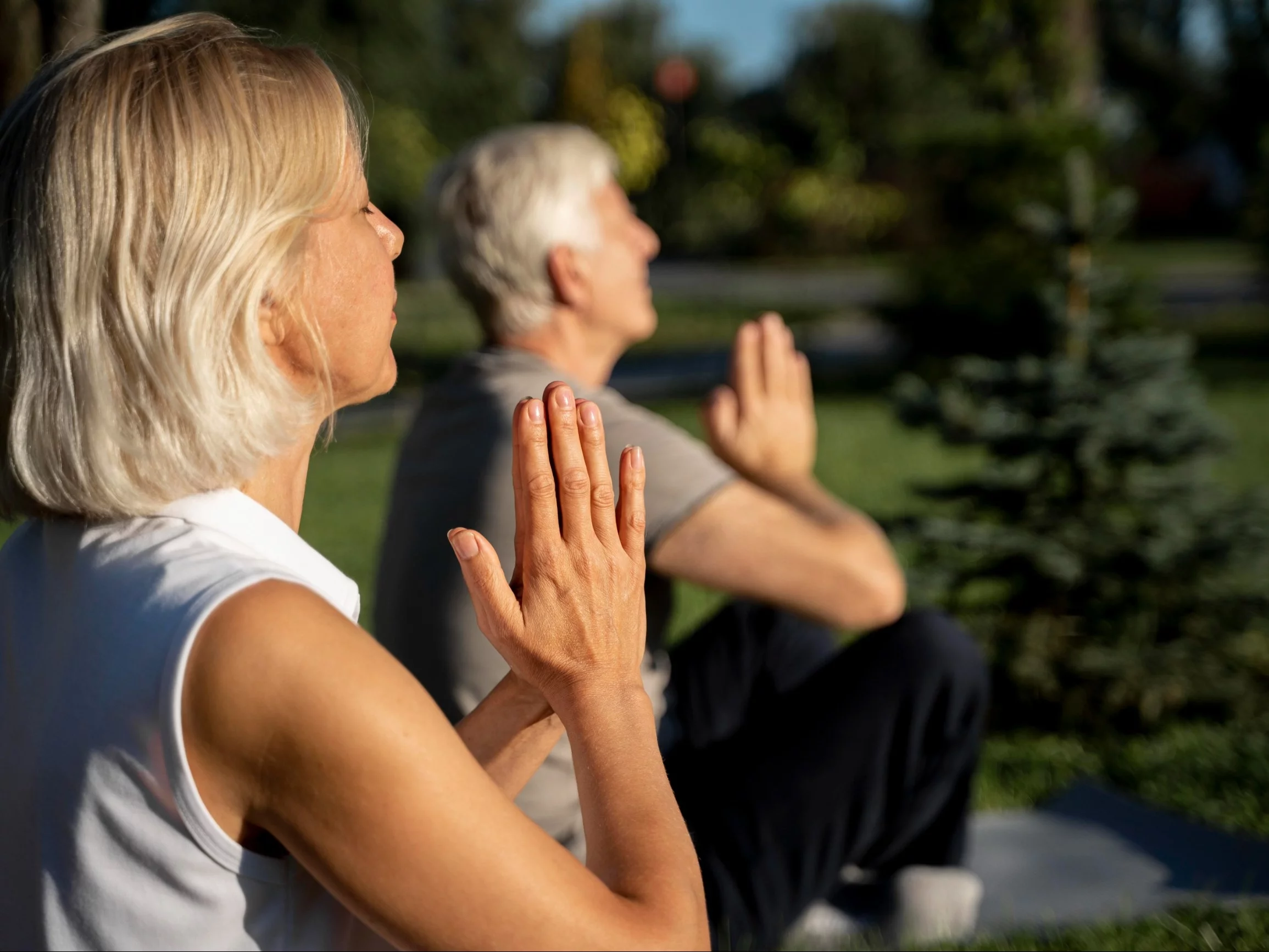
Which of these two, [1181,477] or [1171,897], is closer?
[1171,897]

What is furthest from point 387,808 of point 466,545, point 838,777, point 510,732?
point 838,777

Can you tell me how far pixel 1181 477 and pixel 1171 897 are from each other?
142 centimetres

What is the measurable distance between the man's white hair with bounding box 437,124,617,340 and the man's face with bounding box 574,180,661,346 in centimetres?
2

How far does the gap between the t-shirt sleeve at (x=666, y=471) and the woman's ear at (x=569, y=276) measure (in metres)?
0.40

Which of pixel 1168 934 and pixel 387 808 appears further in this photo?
pixel 1168 934

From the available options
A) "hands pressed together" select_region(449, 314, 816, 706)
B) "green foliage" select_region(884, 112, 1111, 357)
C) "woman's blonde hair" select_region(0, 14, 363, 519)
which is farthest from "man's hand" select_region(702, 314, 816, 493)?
"green foliage" select_region(884, 112, 1111, 357)

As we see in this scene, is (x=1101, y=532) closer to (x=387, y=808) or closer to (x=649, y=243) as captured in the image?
(x=649, y=243)

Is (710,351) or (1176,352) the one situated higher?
(1176,352)

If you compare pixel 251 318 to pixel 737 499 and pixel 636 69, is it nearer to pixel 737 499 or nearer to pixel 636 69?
pixel 737 499

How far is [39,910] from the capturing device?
44.7 inches

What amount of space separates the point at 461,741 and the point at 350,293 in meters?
0.48

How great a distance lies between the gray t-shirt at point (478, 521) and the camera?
2117mm

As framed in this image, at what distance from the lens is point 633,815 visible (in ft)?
3.81

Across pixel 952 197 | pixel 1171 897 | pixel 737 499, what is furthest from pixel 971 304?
pixel 737 499
